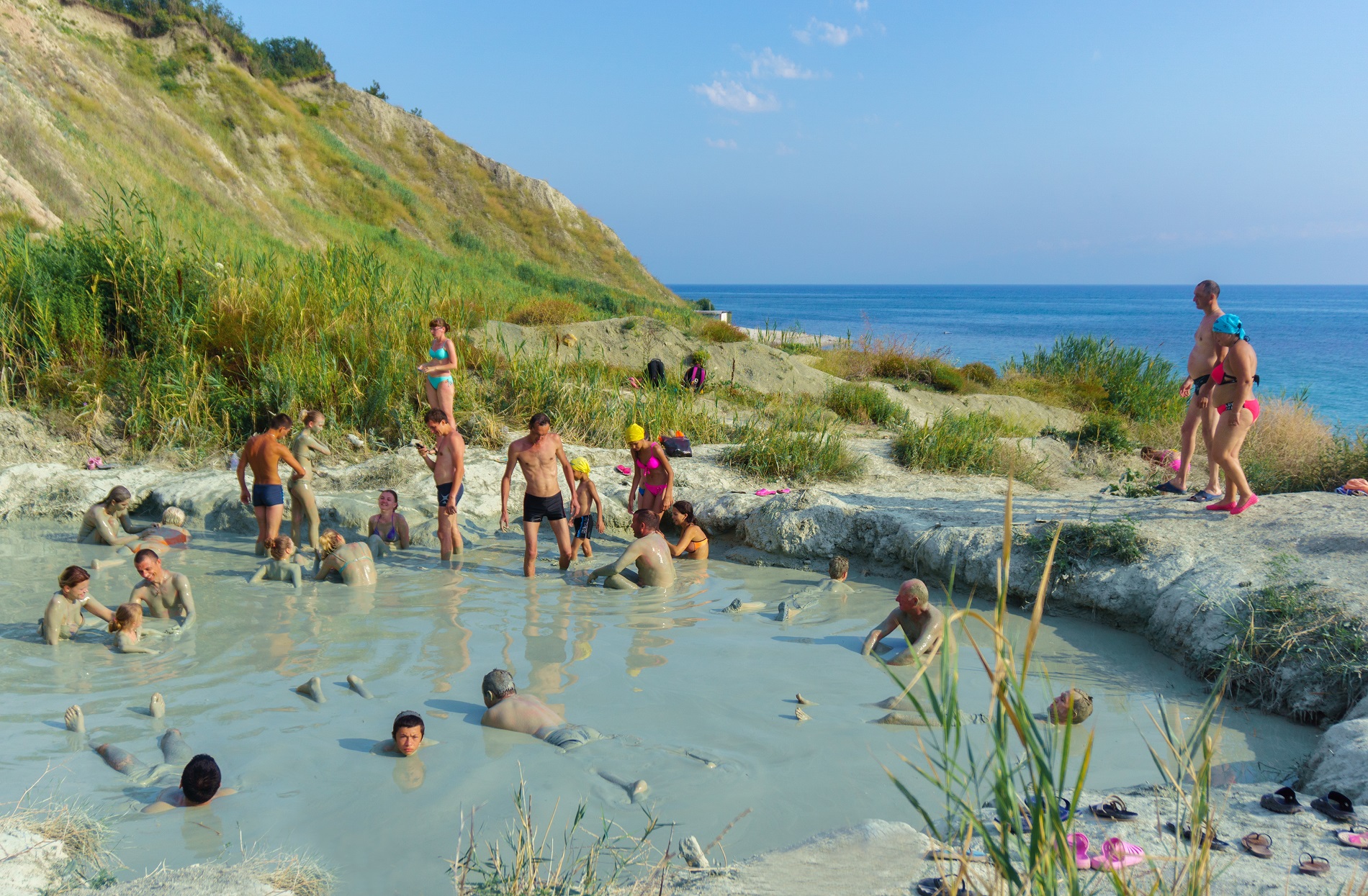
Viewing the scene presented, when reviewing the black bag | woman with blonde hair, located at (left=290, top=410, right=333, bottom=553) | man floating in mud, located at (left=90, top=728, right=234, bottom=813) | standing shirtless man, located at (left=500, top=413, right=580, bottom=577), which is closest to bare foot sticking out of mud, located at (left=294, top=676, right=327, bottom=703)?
man floating in mud, located at (left=90, top=728, right=234, bottom=813)

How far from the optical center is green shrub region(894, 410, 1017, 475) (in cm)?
1106

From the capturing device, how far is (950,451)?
36.5 ft

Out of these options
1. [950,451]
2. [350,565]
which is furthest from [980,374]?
[350,565]

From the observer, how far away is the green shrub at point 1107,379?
1522 centimetres

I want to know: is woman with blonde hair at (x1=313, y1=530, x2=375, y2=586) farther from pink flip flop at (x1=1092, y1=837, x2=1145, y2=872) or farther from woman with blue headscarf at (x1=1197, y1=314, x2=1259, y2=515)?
woman with blue headscarf at (x1=1197, y1=314, x2=1259, y2=515)

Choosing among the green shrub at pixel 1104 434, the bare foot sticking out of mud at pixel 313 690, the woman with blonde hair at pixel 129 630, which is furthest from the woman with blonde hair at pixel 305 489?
the green shrub at pixel 1104 434

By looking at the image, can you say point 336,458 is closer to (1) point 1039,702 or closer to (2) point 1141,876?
(1) point 1039,702

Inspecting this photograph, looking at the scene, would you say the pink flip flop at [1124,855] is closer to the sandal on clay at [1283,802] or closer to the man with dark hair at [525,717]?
the sandal on clay at [1283,802]

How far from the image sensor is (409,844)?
12.0 ft

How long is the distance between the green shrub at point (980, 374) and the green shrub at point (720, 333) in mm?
4557

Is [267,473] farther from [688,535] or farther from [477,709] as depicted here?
[477,709]

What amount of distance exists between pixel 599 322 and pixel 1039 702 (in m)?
12.2

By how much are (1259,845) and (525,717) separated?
131 inches

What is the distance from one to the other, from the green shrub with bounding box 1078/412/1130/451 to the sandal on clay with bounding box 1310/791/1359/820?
939 cm
